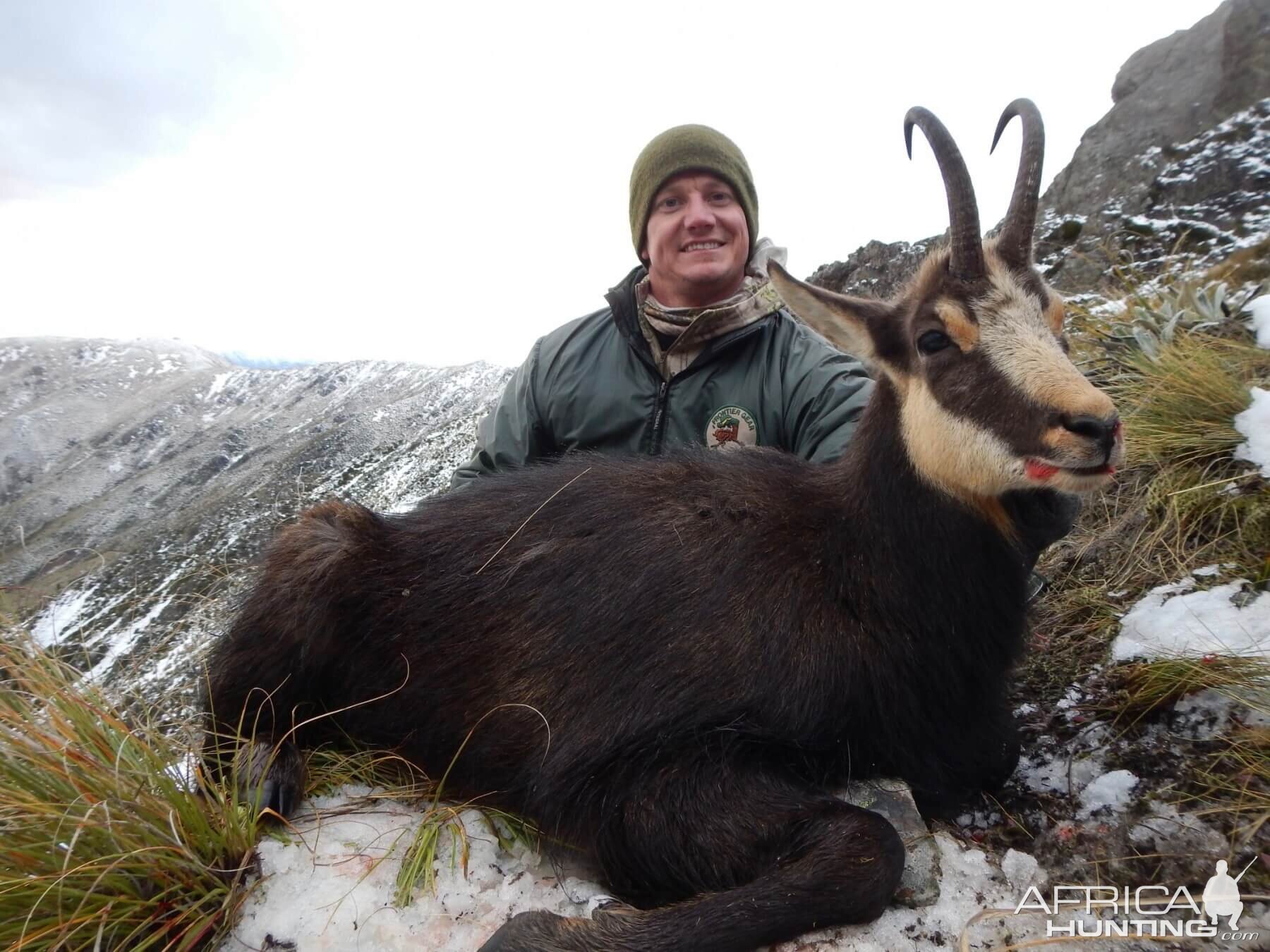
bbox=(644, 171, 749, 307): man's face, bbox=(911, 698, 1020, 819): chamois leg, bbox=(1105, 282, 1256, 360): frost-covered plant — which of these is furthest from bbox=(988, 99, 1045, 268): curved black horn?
bbox=(1105, 282, 1256, 360): frost-covered plant

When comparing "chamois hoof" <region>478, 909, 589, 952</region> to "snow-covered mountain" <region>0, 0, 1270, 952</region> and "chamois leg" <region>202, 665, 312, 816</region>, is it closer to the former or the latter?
"snow-covered mountain" <region>0, 0, 1270, 952</region>

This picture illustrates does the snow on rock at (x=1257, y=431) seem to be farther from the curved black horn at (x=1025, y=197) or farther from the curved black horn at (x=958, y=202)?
the curved black horn at (x=958, y=202)

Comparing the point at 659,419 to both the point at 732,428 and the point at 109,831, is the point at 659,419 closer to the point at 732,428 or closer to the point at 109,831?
the point at 732,428

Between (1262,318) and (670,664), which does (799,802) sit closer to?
(670,664)

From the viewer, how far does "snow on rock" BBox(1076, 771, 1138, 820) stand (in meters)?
2.57

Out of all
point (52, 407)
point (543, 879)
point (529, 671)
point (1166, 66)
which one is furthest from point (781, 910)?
point (52, 407)

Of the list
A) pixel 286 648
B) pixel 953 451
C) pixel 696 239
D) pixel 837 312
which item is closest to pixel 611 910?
pixel 286 648

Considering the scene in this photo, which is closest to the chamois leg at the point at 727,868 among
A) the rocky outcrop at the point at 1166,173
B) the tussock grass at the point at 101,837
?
the tussock grass at the point at 101,837

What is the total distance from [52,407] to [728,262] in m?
63.4

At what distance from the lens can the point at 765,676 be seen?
262cm

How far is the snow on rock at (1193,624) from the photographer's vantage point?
2822 mm

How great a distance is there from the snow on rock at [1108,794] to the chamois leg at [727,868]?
0.88 metres

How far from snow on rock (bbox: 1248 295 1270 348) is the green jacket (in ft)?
9.93

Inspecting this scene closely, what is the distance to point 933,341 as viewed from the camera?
280cm
